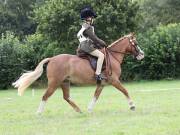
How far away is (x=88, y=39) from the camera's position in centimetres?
1570

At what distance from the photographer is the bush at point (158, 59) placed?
37812mm

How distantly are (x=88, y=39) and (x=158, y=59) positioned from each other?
74.3 feet

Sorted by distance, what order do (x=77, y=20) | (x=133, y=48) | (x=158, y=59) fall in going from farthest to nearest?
(x=158, y=59) < (x=77, y=20) < (x=133, y=48)

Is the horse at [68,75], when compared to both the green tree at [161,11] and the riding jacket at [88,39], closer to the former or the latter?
the riding jacket at [88,39]

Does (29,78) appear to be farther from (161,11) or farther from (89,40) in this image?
(161,11)

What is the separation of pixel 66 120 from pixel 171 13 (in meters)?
53.5

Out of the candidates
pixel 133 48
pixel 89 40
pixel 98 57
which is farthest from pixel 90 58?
pixel 133 48

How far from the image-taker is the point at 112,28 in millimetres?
→ 37344

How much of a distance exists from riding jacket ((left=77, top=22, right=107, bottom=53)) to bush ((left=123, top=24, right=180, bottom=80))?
2237 centimetres

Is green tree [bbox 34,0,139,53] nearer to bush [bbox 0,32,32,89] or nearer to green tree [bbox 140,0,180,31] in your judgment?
bush [bbox 0,32,32,89]

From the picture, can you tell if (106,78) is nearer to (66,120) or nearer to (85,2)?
(66,120)

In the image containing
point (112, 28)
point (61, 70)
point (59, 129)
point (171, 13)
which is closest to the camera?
point (59, 129)

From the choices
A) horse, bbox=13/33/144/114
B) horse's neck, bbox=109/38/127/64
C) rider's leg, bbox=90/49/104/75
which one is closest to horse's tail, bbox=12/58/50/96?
horse, bbox=13/33/144/114

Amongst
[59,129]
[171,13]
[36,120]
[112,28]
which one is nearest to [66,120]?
[36,120]
